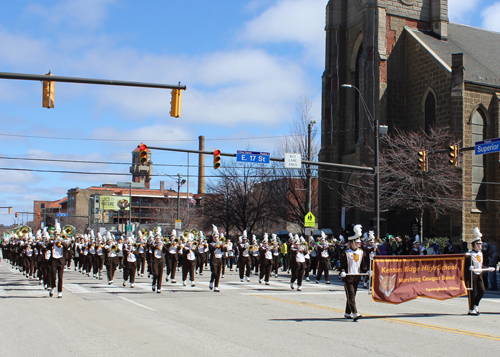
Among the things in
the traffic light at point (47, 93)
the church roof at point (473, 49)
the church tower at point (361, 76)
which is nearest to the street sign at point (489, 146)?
the traffic light at point (47, 93)

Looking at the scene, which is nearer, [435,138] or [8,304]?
[8,304]

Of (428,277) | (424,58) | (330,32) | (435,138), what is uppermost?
(330,32)

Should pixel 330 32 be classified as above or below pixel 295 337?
above

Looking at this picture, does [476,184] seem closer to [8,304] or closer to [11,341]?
[8,304]

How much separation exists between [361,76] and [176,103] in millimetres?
29044

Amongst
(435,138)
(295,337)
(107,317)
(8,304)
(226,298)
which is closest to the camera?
(295,337)

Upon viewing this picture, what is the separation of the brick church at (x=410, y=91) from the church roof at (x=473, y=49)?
12 cm

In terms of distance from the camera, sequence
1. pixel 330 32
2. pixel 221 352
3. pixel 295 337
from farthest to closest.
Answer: pixel 330 32 < pixel 295 337 < pixel 221 352

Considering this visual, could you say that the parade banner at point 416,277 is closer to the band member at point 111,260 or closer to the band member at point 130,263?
the band member at point 130,263

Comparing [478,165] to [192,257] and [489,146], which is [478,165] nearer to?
[489,146]

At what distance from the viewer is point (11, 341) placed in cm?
913

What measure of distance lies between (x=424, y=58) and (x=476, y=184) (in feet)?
32.8

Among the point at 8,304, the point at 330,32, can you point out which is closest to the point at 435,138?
the point at 330,32

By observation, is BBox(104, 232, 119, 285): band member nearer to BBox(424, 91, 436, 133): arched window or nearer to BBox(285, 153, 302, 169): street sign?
BBox(285, 153, 302, 169): street sign
